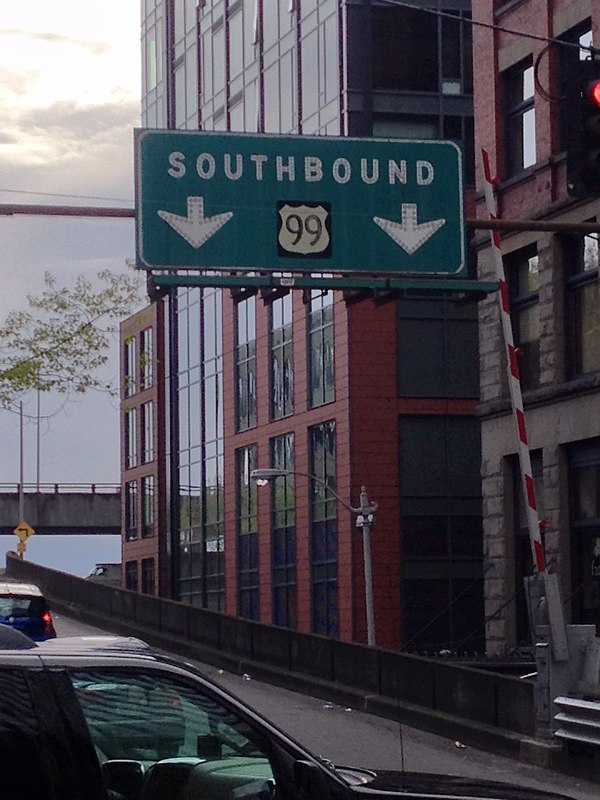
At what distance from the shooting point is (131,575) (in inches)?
2763

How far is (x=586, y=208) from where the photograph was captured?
1118 inches

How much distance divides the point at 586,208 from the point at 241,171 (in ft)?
36.1

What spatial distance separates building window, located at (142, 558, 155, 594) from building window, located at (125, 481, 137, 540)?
96.7 inches

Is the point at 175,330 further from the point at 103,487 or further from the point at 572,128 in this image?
the point at 572,128

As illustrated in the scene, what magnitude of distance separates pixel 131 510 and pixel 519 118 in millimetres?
43586

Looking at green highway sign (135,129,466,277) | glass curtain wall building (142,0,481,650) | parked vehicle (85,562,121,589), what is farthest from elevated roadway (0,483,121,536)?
green highway sign (135,129,466,277)

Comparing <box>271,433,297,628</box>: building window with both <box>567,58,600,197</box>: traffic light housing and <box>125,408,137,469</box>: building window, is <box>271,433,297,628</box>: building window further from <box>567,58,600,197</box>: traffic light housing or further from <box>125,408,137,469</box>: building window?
<box>567,58,600,197</box>: traffic light housing

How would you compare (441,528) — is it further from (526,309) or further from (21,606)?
(21,606)

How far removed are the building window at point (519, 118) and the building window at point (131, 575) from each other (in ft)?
134

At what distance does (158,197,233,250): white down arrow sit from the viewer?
737 inches

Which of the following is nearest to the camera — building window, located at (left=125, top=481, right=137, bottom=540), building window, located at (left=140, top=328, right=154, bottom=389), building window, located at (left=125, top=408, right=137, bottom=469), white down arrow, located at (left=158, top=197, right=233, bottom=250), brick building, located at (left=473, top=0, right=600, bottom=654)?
white down arrow, located at (left=158, top=197, right=233, bottom=250)

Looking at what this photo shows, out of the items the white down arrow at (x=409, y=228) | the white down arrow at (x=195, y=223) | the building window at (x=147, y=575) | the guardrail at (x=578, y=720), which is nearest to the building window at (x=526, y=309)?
the white down arrow at (x=409, y=228)

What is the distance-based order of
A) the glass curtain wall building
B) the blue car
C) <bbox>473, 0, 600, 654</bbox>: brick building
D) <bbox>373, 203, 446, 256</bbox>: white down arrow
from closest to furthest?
<bbox>373, 203, 446, 256</bbox>: white down arrow, the blue car, <bbox>473, 0, 600, 654</bbox>: brick building, the glass curtain wall building

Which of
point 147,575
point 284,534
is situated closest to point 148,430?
point 147,575
